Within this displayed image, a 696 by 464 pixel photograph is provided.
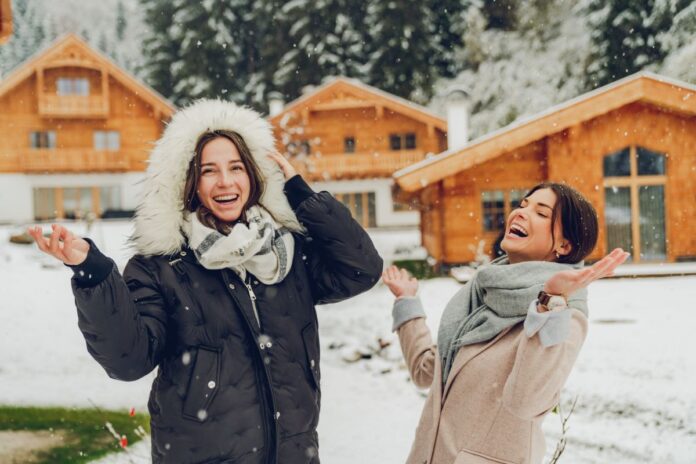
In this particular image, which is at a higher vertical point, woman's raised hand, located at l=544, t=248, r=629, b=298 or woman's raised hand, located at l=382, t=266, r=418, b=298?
woman's raised hand, located at l=544, t=248, r=629, b=298

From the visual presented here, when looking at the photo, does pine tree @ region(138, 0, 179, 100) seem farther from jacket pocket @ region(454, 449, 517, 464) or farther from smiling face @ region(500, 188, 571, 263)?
jacket pocket @ region(454, 449, 517, 464)

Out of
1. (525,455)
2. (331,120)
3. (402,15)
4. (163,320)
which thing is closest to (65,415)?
(163,320)

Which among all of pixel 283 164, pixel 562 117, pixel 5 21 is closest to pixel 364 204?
pixel 562 117

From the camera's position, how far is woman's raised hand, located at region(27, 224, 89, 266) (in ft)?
4.75

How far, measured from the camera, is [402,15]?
84.3 feet

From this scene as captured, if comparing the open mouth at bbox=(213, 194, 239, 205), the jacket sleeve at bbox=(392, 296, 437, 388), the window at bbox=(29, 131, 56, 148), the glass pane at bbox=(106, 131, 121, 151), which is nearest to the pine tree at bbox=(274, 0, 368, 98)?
the glass pane at bbox=(106, 131, 121, 151)

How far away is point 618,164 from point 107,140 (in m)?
19.0

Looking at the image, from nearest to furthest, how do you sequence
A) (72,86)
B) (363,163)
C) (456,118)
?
(456,118), (363,163), (72,86)

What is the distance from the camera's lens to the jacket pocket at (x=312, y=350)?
1.84 m

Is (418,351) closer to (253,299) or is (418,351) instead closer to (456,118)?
(253,299)

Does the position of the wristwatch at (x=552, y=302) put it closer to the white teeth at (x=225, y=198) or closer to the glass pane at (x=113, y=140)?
the white teeth at (x=225, y=198)

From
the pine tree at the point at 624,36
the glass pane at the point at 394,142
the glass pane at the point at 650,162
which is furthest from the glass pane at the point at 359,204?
the glass pane at the point at 650,162

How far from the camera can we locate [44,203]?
23.3 meters

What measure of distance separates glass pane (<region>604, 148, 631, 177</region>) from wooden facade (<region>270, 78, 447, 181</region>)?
10.1 m
